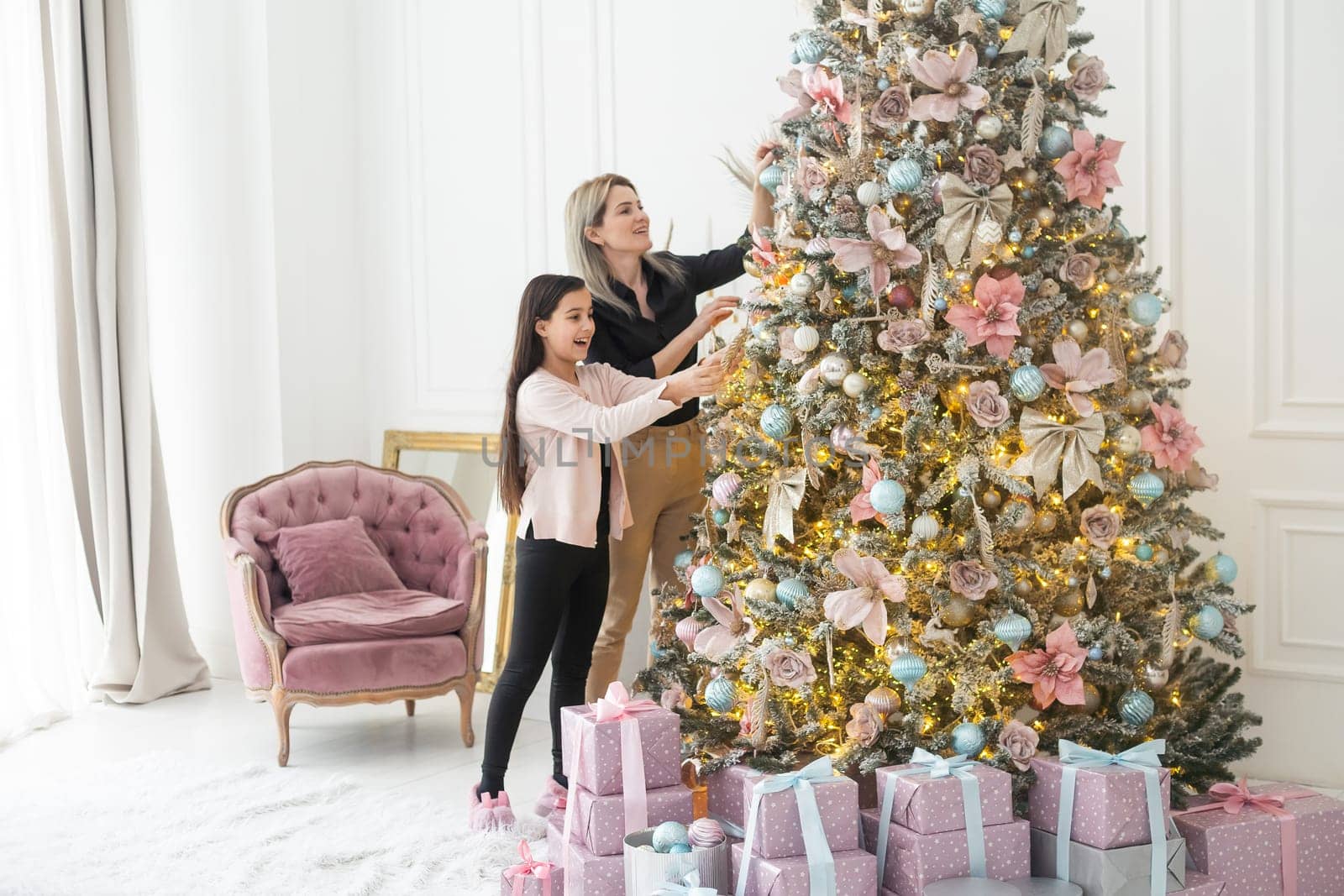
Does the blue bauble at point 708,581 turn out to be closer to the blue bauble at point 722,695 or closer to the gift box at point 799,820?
the blue bauble at point 722,695

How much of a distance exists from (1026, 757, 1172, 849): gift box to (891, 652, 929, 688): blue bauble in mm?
313

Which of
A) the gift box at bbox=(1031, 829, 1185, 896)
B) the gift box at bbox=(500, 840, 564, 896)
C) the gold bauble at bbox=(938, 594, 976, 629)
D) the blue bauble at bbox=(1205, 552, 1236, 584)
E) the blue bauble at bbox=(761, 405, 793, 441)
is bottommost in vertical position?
the gift box at bbox=(500, 840, 564, 896)

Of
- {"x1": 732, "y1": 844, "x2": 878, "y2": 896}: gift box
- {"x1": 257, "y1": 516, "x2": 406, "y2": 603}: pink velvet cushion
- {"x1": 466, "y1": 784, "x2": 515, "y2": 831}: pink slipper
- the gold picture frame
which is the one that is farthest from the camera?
the gold picture frame

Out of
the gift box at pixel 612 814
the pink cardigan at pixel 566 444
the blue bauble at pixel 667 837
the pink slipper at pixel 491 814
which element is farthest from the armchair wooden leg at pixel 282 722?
the blue bauble at pixel 667 837

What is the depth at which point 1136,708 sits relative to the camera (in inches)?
100

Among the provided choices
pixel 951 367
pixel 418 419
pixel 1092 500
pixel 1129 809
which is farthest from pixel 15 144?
pixel 1129 809

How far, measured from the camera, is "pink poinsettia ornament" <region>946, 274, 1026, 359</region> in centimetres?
249

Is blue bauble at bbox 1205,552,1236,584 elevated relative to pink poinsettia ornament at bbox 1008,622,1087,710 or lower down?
elevated

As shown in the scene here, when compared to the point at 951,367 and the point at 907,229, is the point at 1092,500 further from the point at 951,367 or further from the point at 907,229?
the point at 907,229

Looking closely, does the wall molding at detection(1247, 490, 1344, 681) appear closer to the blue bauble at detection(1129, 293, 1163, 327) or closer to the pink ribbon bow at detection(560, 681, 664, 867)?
the blue bauble at detection(1129, 293, 1163, 327)

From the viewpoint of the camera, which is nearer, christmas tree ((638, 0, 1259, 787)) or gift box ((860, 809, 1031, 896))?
gift box ((860, 809, 1031, 896))

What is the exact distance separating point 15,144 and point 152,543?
1.61 meters

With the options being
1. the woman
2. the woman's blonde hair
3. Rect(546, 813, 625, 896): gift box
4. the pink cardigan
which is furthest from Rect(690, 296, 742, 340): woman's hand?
Rect(546, 813, 625, 896): gift box

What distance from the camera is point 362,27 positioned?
5.11 metres
